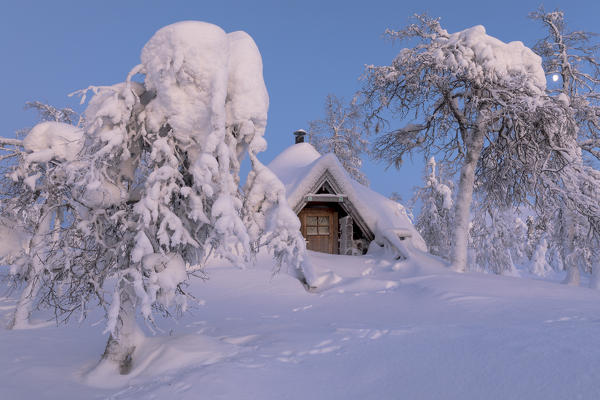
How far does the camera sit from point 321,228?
13.8m

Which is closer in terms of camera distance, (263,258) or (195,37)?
(195,37)

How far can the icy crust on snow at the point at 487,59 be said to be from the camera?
A: 9.61 meters

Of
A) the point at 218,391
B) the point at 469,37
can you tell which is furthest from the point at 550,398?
the point at 469,37

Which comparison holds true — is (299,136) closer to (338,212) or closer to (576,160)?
(338,212)

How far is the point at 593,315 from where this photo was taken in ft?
13.0

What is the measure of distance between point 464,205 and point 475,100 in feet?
10.0

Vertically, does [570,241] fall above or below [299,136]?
below

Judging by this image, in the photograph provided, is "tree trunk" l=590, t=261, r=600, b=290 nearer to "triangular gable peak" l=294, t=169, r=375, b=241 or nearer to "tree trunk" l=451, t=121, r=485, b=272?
"tree trunk" l=451, t=121, r=485, b=272

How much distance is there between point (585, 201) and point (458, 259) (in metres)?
3.44

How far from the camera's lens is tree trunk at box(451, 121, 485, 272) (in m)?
10.3

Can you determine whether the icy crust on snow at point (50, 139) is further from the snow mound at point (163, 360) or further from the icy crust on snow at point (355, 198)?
the icy crust on snow at point (355, 198)

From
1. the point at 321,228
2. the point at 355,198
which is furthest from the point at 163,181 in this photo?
the point at 321,228

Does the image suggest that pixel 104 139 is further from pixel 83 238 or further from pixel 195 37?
pixel 195 37

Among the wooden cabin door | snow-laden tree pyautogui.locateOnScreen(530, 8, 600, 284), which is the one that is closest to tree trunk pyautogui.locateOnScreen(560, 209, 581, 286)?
snow-laden tree pyautogui.locateOnScreen(530, 8, 600, 284)
